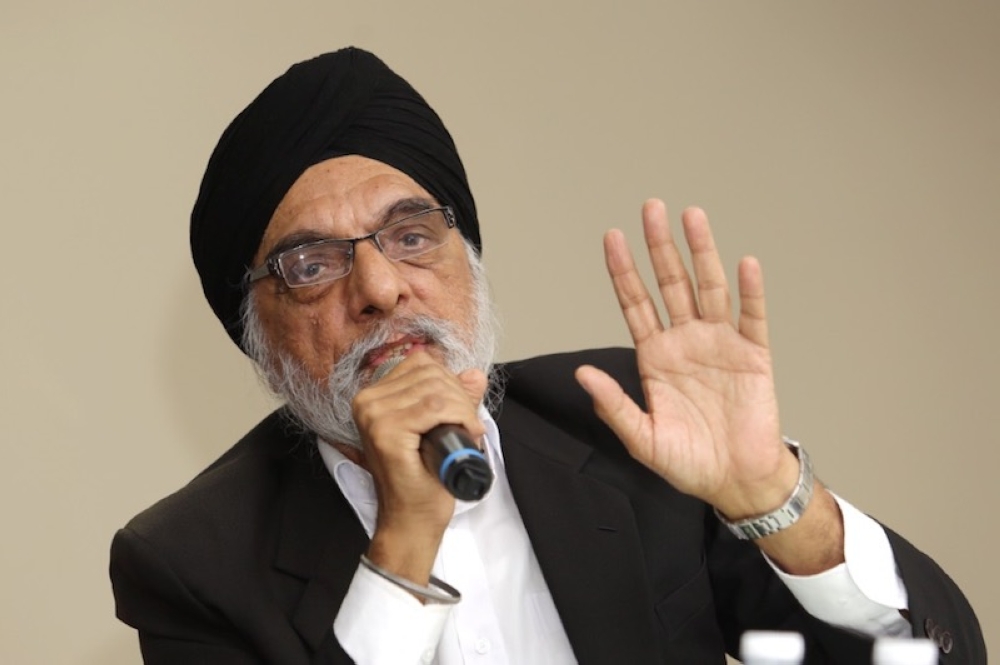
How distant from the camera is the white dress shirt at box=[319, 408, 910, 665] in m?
2.04

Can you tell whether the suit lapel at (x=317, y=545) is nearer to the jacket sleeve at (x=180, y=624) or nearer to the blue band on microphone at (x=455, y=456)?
the jacket sleeve at (x=180, y=624)

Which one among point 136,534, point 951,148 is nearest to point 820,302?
point 951,148

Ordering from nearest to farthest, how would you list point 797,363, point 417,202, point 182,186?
point 417,202, point 182,186, point 797,363

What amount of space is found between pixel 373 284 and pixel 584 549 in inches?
24.0

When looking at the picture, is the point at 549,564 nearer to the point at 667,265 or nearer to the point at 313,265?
the point at 667,265

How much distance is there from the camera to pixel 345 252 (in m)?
2.40

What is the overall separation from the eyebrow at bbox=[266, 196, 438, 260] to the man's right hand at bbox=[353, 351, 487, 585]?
1.42 feet

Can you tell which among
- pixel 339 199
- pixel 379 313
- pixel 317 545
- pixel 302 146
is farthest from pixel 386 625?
pixel 302 146

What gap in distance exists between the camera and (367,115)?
8.29ft

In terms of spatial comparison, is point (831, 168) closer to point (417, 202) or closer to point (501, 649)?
point (417, 202)

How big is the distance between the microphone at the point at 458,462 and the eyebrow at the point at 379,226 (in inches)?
24.0

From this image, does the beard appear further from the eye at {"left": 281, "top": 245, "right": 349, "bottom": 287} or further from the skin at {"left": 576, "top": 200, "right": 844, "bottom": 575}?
the skin at {"left": 576, "top": 200, "right": 844, "bottom": 575}

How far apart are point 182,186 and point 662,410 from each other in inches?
59.7

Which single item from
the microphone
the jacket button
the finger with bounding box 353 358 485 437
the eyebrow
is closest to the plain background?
the eyebrow
